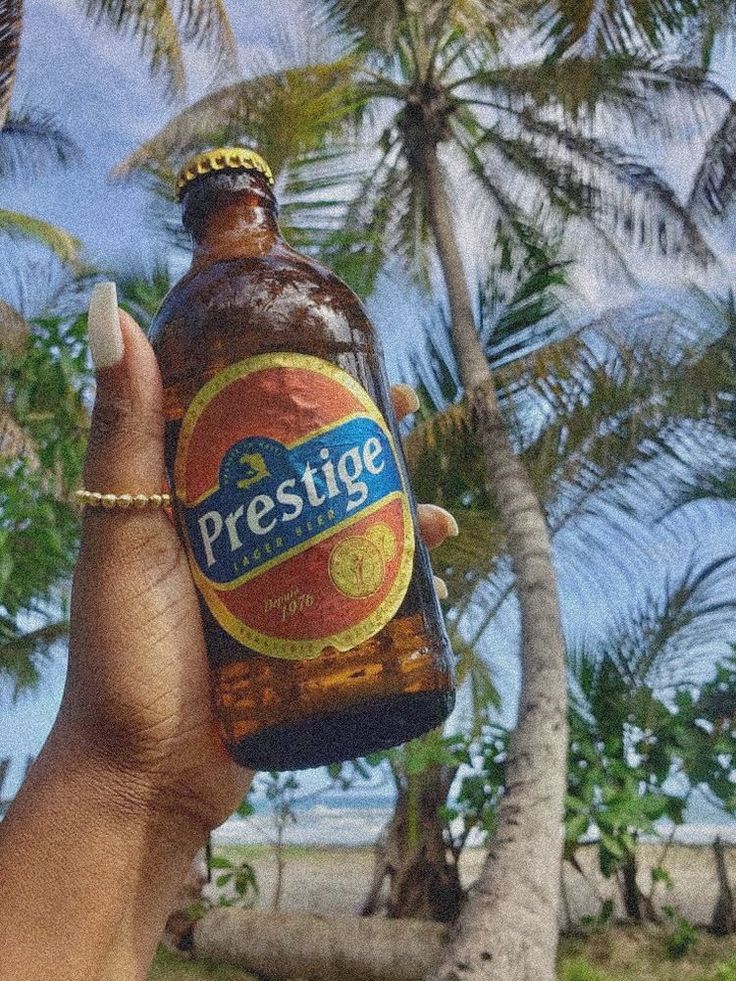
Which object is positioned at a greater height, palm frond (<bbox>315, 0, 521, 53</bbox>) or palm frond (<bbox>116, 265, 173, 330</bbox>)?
palm frond (<bbox>315, 0, 521, 53</bbox>)

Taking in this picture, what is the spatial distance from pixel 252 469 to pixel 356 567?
0.58 ft

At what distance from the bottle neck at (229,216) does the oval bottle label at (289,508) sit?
0.32 m

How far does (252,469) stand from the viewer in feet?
4.34

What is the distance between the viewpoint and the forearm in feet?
4.10

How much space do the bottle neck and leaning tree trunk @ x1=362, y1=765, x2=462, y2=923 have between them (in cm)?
641

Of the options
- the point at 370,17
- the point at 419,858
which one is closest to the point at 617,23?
the point at 370,17

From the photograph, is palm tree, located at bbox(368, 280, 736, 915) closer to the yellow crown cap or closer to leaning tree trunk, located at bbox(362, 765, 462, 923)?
leaning tree trunk, located at bbox(362, 765, 462, 923)

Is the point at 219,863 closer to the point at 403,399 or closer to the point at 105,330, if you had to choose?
the point at 403,399

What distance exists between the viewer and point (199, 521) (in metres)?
1.36

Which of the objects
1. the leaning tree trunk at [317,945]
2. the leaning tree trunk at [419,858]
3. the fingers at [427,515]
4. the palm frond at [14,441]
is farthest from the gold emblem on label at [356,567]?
the leaning tree trunk at [419,858]

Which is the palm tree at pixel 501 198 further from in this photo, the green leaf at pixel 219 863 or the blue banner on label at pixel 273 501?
the blue banner on label at pixel 273 501

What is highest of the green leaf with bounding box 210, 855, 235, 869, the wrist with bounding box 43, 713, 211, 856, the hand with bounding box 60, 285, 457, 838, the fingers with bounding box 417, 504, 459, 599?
the fingers with bounding box 417, 504, 459, 599

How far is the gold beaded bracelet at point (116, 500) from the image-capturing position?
1368 mm

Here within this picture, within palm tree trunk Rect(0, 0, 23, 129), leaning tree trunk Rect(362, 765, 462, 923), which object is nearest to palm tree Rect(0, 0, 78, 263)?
palm tree trunk Rect(0, 0, 23, 129)
